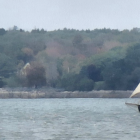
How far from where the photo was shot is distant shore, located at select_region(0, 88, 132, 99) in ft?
482

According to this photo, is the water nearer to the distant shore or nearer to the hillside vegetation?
the distant shore

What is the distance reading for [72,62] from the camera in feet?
571

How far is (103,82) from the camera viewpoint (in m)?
154

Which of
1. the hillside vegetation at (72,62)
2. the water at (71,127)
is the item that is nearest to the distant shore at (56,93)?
the hillside vegetation at (72,62)

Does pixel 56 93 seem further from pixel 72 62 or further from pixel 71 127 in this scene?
pixel 71 127

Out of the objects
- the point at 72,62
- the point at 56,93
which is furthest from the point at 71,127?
the point at 72,62

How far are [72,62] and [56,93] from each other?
2099cm

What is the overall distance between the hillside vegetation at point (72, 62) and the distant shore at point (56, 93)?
8.32 feet

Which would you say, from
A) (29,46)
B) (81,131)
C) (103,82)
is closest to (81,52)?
(29,46)

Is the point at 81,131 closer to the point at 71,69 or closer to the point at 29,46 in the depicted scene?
the point at 71,69

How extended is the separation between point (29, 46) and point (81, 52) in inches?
388

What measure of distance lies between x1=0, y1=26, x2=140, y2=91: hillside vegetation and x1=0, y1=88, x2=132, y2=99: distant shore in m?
2.54

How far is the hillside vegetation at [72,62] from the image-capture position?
154m

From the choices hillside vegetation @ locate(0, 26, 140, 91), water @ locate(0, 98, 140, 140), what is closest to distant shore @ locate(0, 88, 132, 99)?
hillside vegetation @ locate(0, 26, 140, 91)
